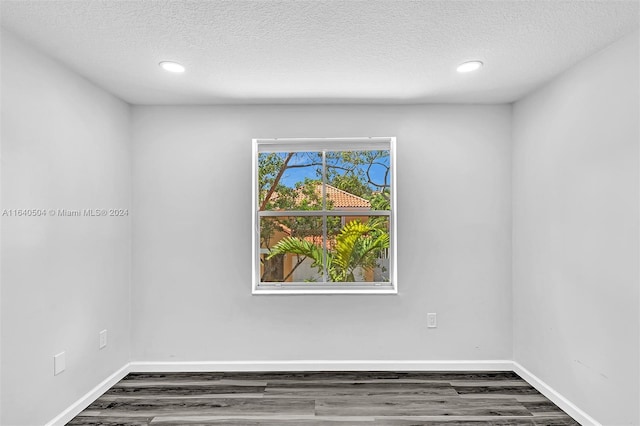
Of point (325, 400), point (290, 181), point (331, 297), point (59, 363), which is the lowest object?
point (325, 400)

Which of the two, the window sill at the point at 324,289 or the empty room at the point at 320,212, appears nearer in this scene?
the empty room at the point at 320,212

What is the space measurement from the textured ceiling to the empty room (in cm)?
2

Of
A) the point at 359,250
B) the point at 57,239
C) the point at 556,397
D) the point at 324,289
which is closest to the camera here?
the point at 57,239

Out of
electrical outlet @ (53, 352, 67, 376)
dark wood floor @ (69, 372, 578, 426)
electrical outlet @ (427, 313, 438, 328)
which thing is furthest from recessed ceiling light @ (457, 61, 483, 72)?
electrical outlet @ (53, 352, 67, 376)

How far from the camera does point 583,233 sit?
2.43 meters

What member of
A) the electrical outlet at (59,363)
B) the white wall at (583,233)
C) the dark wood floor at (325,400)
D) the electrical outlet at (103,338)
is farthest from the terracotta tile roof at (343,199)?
the electrical outlet at (59,363)

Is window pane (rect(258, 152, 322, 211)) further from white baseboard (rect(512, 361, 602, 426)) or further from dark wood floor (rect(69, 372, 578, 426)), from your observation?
white baseboard (rect(512, 361, 602, 426))

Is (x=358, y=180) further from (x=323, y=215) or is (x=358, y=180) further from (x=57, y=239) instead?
Answer: (x=57, y=239)

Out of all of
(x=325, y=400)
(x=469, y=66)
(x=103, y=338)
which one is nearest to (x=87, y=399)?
(x=103, y=338)

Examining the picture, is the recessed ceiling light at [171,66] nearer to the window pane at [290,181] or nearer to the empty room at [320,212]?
the empty room at [320,212]

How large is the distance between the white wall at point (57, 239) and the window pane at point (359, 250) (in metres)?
1.79

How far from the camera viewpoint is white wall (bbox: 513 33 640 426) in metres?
2.09

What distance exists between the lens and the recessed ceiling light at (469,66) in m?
2.42

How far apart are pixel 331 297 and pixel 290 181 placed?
1097 mm
